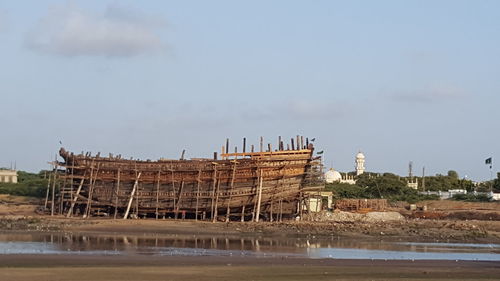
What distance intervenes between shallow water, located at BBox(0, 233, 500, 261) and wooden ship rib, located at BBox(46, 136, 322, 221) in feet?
35.5

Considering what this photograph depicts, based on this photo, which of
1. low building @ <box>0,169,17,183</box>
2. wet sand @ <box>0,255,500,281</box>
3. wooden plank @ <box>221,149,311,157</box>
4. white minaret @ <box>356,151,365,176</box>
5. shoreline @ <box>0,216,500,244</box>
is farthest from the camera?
white minaret @ <box>356,151,365,176</box>

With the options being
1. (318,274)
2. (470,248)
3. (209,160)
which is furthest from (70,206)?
(318,274)

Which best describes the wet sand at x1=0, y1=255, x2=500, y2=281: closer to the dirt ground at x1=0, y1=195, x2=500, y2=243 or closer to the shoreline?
the shoreline

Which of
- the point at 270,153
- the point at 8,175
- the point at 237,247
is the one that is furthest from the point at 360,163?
the point at 237,247

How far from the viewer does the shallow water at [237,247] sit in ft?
132

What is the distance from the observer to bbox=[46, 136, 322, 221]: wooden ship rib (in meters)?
63.1

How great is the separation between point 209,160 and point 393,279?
110ft

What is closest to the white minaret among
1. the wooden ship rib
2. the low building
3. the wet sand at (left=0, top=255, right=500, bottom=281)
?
the low building

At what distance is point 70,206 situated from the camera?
6738 centimetres

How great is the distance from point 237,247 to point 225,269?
11.4 m

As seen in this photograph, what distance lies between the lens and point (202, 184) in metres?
63.8

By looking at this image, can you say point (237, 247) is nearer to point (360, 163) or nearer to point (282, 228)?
point (282, 228)

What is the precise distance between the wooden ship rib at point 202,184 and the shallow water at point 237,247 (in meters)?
10.8

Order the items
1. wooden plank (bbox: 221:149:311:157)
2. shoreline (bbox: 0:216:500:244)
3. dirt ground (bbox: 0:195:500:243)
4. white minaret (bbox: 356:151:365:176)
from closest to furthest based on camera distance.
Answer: shoreline (bbox: 0:216:500:244), dirt ground (bbox: 0:195:500:243), wooden plank (bbox: 221:149:311:157), white minaret (bbox: 356:151:365:176)
